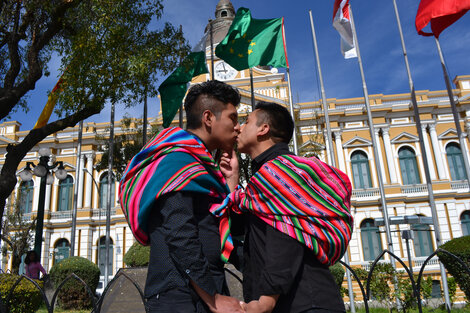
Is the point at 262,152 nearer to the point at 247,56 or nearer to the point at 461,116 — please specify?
the point at 247,56

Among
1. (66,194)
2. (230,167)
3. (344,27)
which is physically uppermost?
(344,27)

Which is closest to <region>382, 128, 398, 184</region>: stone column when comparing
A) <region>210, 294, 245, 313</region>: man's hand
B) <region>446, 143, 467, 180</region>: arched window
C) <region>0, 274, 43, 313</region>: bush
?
<region>446, 143, 467, 180</region>: arched window

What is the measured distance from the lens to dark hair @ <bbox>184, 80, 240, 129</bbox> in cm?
222

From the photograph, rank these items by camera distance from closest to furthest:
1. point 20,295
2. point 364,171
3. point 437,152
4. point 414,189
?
1. point 20,295
2. point 414,189
3. point 437,152
4. point 364,171

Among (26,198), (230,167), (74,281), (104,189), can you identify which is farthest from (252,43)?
(26,198)

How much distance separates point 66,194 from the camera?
2522cm

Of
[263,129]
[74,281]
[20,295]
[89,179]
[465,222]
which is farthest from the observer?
[89,179]

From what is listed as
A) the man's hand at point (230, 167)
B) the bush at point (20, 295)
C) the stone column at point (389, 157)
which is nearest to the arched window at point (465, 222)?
the stone column at point (389, 157)

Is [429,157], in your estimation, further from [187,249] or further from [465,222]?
[187,249]

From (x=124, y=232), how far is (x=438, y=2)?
2072cm

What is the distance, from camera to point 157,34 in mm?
10195

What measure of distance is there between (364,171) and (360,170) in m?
0.24

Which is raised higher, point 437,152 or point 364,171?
point 437,152

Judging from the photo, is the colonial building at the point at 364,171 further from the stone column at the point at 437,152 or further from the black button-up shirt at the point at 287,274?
the black button-up shirt at the point at 287,274
